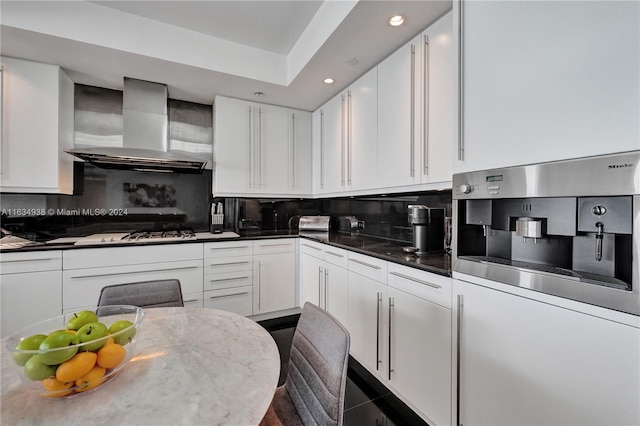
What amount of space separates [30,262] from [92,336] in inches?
78.9

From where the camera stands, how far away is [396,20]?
1.64 meters

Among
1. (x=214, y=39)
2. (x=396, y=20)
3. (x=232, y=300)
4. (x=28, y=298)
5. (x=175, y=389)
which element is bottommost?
(x=232, y=300)

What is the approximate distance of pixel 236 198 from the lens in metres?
3.17

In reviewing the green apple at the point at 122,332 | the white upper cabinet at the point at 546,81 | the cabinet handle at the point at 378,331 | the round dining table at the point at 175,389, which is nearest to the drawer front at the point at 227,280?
the cabinet handle at the point at 378,331

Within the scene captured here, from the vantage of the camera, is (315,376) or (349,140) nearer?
(315,376)

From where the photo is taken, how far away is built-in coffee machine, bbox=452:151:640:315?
2.68 ft

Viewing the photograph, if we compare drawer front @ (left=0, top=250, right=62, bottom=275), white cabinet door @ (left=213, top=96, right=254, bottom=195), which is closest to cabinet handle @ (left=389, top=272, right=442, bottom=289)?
white cabinet door @ (left=213, top=96, right=254, bottom=195)

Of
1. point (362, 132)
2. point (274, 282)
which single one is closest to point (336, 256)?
point (274, 282)

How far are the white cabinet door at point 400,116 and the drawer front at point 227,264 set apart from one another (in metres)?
1.52

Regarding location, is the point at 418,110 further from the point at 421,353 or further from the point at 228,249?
the point at 228,249

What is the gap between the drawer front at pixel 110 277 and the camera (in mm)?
2105

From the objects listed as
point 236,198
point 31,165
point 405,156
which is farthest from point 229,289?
point 405,156

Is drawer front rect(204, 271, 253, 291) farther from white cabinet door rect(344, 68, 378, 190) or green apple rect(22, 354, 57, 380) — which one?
green apple rect(22, 354, 57, 380)

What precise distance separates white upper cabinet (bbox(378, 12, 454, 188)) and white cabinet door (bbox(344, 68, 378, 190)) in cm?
8
